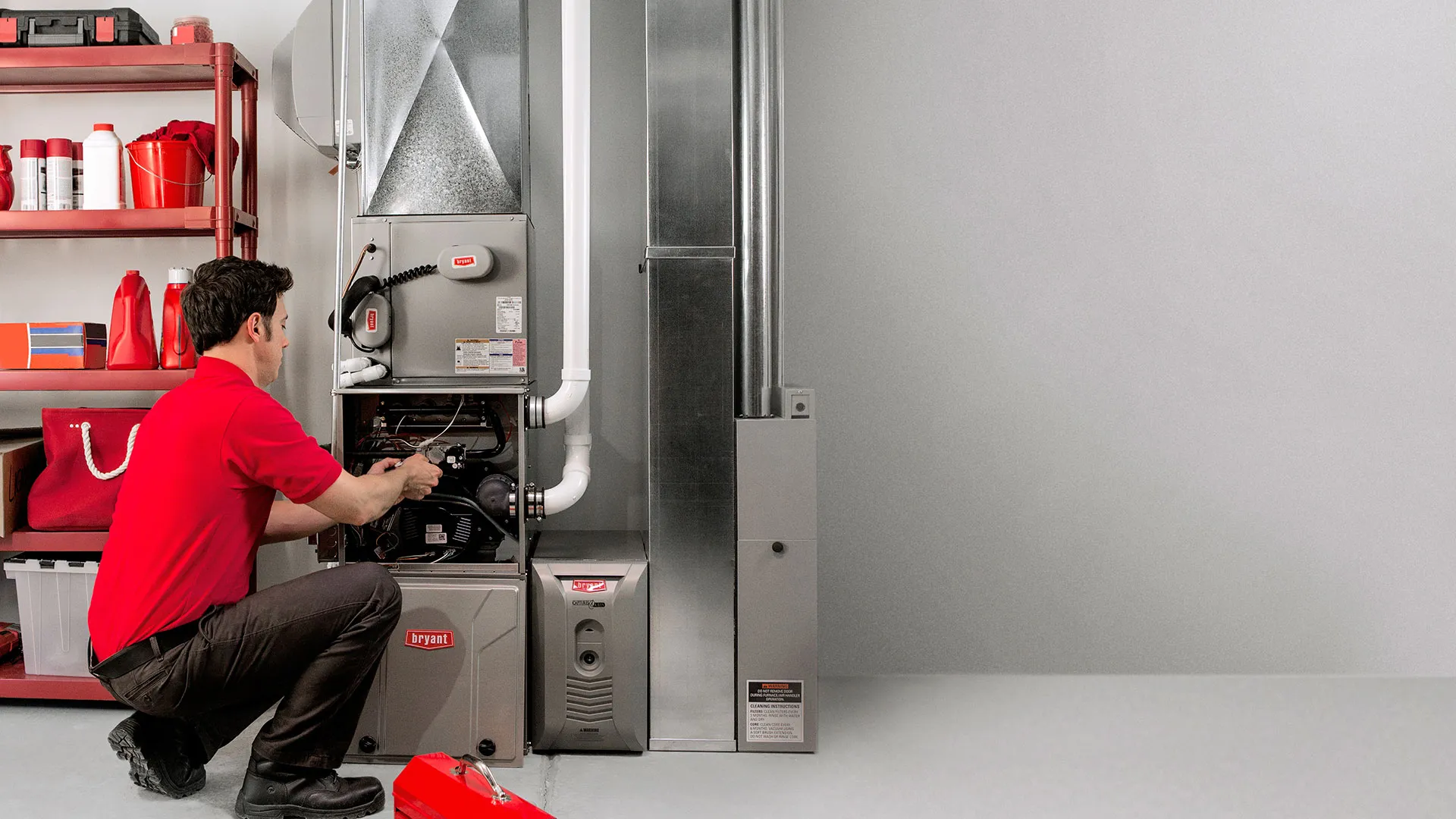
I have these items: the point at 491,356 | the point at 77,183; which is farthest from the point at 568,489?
the point at 77,183

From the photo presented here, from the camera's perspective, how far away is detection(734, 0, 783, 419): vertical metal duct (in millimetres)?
2438

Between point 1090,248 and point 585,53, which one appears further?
point 1090,248

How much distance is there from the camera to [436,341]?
2.40 metres

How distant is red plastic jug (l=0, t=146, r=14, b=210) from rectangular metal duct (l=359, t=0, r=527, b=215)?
3.82 feet

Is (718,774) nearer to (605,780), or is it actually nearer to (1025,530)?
(605,780)

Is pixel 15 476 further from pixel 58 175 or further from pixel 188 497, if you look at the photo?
pixel 188 497

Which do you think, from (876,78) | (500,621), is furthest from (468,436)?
(876,78)

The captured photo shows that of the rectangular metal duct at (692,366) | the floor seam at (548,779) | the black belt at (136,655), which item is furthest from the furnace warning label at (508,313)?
the floor seam at (548,779)

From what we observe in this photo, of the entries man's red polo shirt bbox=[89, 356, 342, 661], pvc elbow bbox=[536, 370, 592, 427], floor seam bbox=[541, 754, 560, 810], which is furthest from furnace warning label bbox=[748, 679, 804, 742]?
man's red polo shirt bbox=[89, 356, 342, 661]

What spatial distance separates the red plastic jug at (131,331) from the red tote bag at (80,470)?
0.52 feet

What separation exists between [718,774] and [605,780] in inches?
11.5

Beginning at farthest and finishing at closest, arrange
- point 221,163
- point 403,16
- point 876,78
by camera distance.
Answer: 1. point 876,78
2. point 221,163
3. point 403,16

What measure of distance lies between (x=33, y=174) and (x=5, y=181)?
11 centimetres

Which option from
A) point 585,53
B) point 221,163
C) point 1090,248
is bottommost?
point 1090,248
